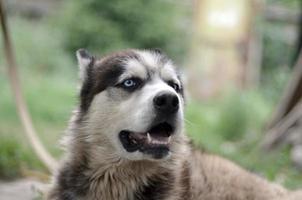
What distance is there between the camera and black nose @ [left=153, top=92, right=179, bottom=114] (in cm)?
477

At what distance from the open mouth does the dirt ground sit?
1808 millimetres

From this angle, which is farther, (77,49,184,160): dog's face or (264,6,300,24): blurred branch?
(264,6,300,24): blurred branch

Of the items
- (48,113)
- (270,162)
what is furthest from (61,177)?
Answer: (48,113)

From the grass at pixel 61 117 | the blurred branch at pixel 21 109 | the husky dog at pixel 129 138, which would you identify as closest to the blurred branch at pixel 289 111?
the grass at pixel 61 117

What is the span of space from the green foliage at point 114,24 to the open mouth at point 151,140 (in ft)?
53.4

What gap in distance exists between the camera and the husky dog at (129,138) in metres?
4.86

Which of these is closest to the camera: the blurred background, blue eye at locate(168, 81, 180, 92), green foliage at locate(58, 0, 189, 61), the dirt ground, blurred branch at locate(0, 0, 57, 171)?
blue eye at locate(168, 81, 180, 92)

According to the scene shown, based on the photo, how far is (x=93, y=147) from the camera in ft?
17.0

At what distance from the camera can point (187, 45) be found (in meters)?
23.4

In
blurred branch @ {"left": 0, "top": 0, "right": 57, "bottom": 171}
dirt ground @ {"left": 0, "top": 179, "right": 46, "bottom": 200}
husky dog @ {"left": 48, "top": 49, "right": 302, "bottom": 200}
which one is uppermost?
husky dog @ {"left": 48, "top": 49, "right": 302, "bottom": 200}

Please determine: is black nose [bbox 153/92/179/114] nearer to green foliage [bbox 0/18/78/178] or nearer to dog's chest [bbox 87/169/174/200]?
dog's chest [bbox 87/169/174/200]

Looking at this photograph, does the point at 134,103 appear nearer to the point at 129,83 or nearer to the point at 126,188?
the point at 129,83

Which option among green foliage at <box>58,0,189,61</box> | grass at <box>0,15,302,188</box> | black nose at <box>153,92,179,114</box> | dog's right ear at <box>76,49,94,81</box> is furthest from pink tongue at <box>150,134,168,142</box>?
green foliage at <box>58,0,189,61</box>

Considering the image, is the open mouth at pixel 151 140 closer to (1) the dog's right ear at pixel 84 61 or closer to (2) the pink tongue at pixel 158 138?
(2) the pink tongue at pixel 158 138
